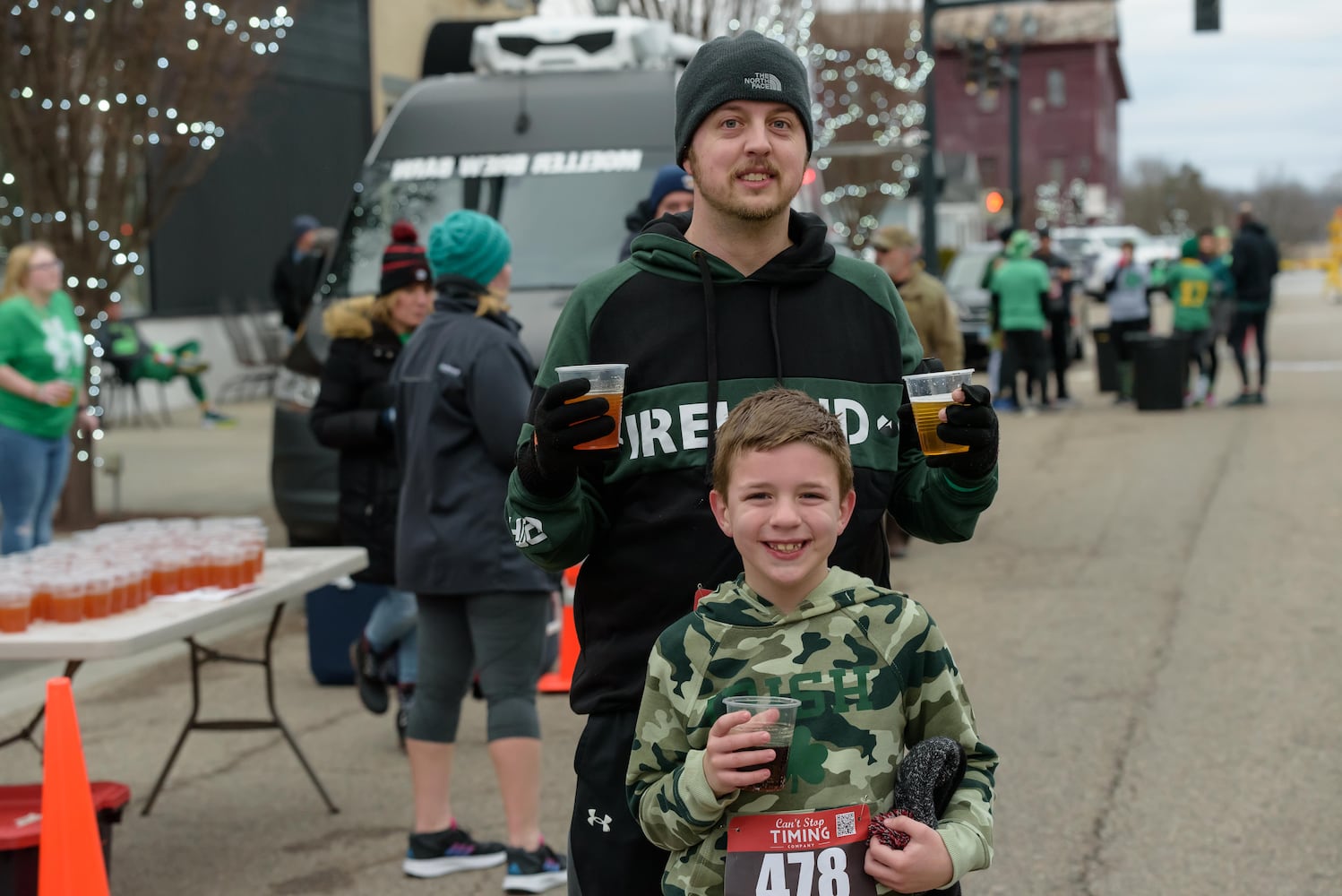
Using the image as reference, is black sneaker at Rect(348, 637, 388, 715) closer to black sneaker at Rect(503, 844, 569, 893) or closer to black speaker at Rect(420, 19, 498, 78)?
black sneaker at Rect(503, 844, 569, 893)

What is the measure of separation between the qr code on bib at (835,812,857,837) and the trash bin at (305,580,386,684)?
524 centimetres

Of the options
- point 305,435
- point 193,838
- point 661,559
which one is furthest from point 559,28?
point 661,559

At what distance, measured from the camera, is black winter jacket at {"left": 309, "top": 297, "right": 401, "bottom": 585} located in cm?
655

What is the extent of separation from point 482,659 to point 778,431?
9.54ft

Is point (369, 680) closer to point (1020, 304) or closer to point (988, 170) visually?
point (1020, 304)

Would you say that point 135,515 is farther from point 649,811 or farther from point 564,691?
point 649,811

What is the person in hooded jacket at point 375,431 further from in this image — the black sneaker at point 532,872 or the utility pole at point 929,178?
the utility pole at point 929,178

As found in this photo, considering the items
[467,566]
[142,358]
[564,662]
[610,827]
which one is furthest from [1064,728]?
[142,358]

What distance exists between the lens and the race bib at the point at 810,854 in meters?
2.58

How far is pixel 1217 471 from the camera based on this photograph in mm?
14086

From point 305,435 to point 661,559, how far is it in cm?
642

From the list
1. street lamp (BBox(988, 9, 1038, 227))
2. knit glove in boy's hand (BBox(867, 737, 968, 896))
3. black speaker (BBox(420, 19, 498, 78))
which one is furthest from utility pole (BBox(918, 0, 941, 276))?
knit glove in boy's hand (BBox(867, 737, 968, 896))

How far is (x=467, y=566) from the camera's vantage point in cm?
525

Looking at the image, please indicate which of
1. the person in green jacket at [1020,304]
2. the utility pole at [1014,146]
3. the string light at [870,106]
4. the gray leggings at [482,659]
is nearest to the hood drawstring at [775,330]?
the gray leggings at [482,659]
